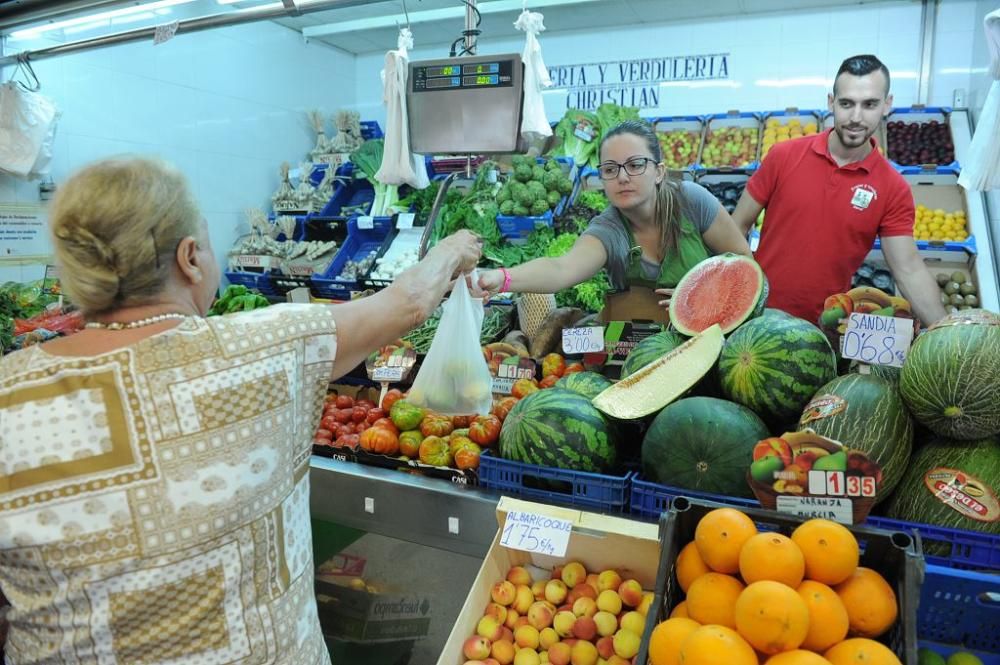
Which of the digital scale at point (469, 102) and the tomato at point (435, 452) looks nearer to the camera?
the tomato at point (435, 452)

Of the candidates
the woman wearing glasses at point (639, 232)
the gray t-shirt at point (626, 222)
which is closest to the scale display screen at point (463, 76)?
the woman wearing glasses at point (639, 232)

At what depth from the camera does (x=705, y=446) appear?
1.62 metres

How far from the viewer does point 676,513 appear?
1.29 metres

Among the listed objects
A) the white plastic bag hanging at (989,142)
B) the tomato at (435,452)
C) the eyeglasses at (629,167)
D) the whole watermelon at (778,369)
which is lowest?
the tomato at (435,452)

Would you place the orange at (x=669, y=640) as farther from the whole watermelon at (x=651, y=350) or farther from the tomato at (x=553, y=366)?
the tomato at (x=553, y=366)

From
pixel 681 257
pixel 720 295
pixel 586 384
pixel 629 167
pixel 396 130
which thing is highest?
pixel 396 130

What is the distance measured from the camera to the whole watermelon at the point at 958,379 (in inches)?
57.3

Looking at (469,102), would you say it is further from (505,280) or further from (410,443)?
(410,443)

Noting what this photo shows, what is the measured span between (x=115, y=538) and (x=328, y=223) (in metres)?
5.65

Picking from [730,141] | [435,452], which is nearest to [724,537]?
[435,452]

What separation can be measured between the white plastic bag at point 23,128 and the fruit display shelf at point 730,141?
15.9 feet

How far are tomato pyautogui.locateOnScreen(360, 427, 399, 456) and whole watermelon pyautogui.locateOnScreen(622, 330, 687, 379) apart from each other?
76 cm

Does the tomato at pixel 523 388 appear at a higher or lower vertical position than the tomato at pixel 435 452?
higher

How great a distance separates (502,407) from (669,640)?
121 cm
